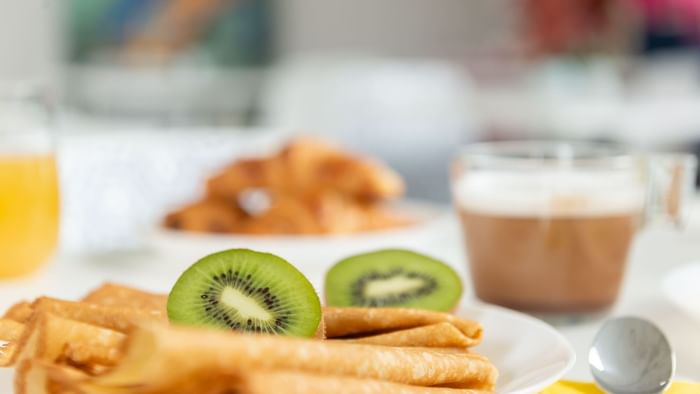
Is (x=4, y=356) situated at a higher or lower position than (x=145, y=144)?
higher

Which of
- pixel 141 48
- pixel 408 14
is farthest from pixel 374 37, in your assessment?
pixel 141 48

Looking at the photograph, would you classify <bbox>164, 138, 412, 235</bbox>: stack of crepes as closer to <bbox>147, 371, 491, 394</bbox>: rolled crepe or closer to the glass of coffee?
the glass of coffee

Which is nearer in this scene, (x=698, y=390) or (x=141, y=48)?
(x=698, y=390)

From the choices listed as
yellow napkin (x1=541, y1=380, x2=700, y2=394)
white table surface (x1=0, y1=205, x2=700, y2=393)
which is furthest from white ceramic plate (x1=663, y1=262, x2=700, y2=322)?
Answer: yellow napkin (x1=541, y1=380, x2=700, y2=394)

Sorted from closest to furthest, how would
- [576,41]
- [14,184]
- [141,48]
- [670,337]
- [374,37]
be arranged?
[670,337], [14,184], [576,41], [141,48], [374,37]

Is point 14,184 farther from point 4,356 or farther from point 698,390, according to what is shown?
point 698,390

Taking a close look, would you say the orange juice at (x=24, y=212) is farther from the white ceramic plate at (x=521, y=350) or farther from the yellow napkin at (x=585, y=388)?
the yellow napkin at (x=585, y=388)
